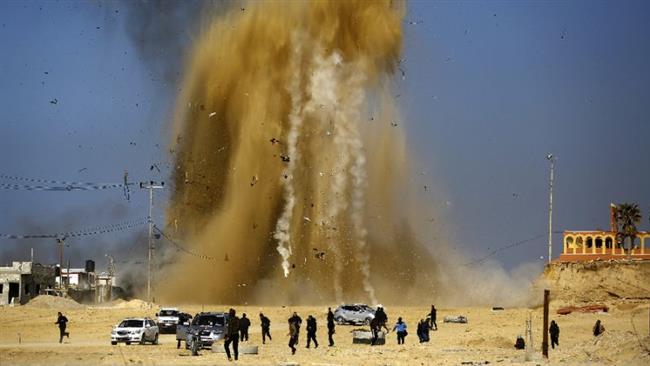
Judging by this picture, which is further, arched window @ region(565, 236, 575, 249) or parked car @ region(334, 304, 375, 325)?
arched window @ region(565, 236, 575, 249)

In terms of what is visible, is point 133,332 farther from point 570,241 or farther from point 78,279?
point 78,279

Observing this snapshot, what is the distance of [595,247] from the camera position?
98.2 meters

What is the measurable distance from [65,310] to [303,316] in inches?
805

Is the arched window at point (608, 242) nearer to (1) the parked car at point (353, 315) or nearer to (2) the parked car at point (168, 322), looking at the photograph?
(1) the parked car at point (353, 315)

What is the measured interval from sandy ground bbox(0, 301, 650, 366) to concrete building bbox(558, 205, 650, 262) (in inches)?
370

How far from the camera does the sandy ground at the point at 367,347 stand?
134 feet

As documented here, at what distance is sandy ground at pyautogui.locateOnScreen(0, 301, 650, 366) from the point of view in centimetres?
4081

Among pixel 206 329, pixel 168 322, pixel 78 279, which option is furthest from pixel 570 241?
pixel 78 279

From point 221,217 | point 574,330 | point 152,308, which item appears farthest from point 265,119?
point 574,330

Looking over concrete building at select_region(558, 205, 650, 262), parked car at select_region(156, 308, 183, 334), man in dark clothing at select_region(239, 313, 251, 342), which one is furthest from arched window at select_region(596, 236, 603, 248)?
man in dark clothing at select_region(239, 313, 251, 342)

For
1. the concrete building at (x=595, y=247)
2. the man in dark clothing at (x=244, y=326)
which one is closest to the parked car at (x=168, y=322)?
the man in dark clothing at (x=244, y=326)

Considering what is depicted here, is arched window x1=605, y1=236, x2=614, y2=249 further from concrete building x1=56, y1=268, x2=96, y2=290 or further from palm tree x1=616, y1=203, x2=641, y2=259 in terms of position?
concrete building x1=56, y1=268, x2=96, y2=290

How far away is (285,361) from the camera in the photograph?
4203 cm

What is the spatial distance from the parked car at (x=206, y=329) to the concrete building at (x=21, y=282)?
→ 59.6 m
